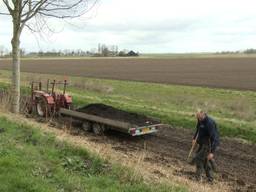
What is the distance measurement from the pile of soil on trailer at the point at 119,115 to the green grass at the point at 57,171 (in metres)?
4.81

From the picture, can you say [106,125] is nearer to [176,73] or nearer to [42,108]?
[42,108]

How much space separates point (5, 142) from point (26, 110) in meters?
Result: 9.45

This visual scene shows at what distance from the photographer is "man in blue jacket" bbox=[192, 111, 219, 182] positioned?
1054cm

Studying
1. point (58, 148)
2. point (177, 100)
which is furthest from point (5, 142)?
point (177, 100)

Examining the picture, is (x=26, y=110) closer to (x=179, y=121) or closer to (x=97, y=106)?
(x=97, y=106)

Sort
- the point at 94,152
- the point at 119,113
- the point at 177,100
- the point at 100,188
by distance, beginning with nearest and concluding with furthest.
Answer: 1. the point at 100,188
2. the point at 94,152
3. the point at 119,113
4. the point at 177,100

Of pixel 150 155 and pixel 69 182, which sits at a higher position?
pixel 69 182

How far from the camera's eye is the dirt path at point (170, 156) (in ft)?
33.2

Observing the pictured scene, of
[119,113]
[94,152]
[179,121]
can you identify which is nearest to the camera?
[94,152]

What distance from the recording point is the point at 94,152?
34.2 ft

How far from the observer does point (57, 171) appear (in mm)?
8406

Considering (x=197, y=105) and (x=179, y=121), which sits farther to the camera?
(x=197, y=105)

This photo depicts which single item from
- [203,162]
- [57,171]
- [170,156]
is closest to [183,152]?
[170,156]

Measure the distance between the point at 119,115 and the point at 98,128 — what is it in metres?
1.00
